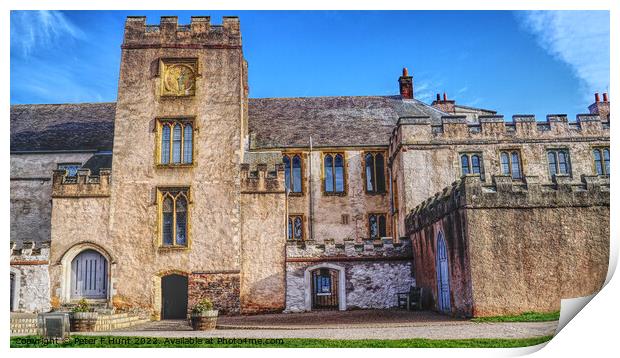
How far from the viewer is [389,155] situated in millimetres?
30641

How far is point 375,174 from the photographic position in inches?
1219

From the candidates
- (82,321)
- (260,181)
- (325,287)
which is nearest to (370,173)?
(325,287)

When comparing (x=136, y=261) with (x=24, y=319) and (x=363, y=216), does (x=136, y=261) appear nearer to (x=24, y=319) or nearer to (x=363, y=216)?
(x=24, y=319)

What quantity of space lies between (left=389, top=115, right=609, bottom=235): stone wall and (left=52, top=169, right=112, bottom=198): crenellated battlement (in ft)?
40.9

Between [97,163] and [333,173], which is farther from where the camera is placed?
[333,173]

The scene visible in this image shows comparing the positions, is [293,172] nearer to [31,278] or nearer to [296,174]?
[296,174]

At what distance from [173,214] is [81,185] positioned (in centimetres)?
379

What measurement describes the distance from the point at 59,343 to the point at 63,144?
16.6 metres

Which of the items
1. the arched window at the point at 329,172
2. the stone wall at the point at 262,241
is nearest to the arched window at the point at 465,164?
the arched window at the point at 329,172

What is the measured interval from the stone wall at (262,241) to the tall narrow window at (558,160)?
1242 centimetres

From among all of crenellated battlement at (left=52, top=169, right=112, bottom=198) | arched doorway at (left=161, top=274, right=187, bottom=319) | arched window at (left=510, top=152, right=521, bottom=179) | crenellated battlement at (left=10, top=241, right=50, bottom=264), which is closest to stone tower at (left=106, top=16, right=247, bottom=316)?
crenellated battlement at (left=52, top=169, right=112, bottom=198)

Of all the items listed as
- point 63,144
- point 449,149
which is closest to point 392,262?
point 449,149

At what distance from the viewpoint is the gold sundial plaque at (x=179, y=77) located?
2478cm
